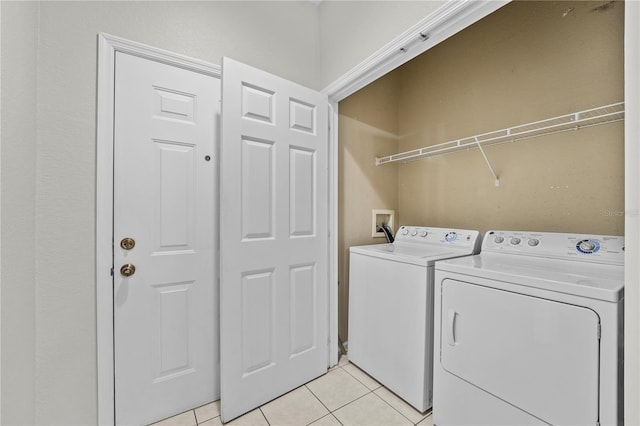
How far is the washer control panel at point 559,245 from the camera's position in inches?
46.5

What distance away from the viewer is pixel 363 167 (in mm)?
2244

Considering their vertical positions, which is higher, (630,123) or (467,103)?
(467,103)

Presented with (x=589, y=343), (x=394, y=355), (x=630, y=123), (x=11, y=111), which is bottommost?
(x=394, y=355)

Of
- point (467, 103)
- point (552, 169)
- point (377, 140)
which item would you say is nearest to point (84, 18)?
point (377, 140)

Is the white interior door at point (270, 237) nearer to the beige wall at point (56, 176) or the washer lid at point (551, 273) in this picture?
the beige wall at point (56, 176)

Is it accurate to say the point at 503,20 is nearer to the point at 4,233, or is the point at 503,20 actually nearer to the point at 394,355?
the point at 394,355

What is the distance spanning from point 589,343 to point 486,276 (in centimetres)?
36

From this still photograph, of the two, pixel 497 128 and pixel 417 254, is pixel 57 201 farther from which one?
pixel 497 128

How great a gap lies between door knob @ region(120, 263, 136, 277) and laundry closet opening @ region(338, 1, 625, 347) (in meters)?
1.38

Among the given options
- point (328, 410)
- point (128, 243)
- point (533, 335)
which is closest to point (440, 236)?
point (533, 335)

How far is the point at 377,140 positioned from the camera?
234 centimetres

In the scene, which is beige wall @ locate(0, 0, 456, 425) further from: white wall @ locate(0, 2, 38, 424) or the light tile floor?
the light tile floor

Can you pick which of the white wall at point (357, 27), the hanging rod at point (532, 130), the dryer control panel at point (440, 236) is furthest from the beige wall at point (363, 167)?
the white wall at point (357, 27)

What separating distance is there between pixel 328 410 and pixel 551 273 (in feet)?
4.42
